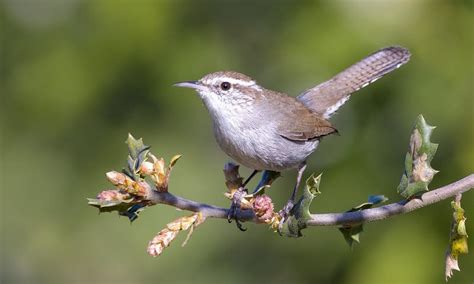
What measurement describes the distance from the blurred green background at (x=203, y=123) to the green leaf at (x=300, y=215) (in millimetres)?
1710

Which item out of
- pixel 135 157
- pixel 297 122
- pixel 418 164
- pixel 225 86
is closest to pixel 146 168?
pixel 135 157

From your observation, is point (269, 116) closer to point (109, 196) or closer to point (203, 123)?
Result: point (203, 123)

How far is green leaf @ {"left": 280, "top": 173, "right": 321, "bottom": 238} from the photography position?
210cm

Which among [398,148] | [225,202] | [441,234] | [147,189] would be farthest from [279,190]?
[147,189]

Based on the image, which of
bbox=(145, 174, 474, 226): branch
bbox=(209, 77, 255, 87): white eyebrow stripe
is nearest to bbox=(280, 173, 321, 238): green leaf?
bbox=(145, 174, 474, 226): branch

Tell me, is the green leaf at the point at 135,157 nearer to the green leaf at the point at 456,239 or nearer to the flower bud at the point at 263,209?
the flower bud at the point at 263,209

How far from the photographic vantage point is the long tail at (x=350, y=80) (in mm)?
3990

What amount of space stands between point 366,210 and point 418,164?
25 centimetres

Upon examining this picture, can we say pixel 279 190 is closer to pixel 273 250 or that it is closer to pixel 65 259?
pixel 273 250

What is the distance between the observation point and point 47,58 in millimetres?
4992

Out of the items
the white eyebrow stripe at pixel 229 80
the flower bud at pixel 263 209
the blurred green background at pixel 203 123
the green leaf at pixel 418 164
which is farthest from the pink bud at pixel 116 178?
the blurred green background at pixel 203 123

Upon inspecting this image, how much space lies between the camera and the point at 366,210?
2105mm

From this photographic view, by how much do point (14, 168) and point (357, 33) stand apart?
2.77 meters

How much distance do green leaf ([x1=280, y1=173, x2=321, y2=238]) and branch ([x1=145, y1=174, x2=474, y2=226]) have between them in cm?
3
